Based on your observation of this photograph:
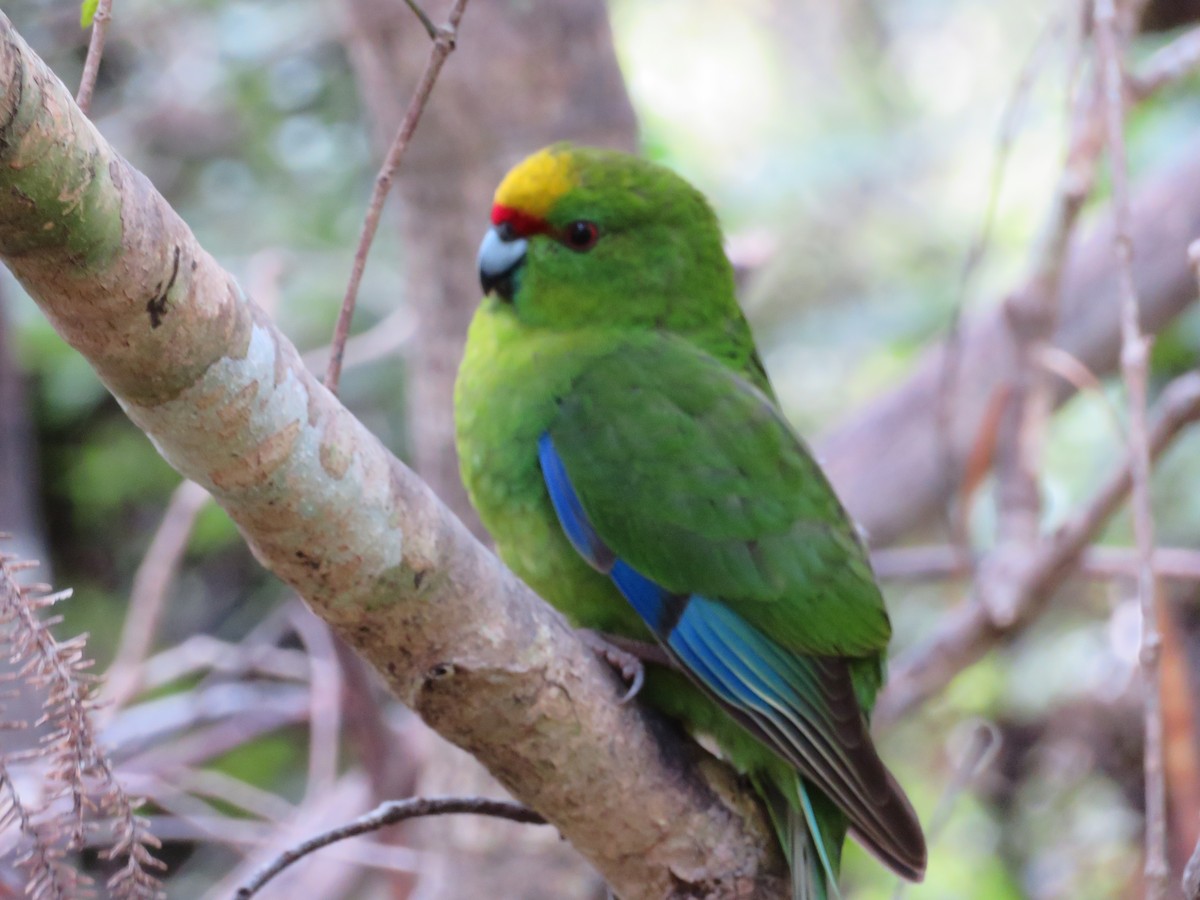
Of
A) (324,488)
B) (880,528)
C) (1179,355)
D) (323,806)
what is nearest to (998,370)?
(880,528)

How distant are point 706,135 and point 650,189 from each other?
445cm

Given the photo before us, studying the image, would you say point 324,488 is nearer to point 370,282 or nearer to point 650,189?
point 650,189

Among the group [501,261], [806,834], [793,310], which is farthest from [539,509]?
[793,310]

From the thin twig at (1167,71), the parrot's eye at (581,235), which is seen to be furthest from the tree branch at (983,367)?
the parrot's eye at (581,235)

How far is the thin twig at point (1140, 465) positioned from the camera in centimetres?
140

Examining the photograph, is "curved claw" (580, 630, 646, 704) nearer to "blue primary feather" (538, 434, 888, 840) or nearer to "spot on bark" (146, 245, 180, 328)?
"blue primary feather" (538, 434, 888, 840)

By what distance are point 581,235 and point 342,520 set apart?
3.32 ft

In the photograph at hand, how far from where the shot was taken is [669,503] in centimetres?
173

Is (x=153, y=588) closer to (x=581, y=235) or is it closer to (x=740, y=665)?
(x=581, y=235)

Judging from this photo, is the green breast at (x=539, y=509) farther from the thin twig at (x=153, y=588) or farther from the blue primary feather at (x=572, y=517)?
the thin twig at (x=153, y=588)

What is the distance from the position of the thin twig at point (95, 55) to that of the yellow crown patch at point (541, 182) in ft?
2.93

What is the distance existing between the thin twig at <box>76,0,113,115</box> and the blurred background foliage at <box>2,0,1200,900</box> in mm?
1551

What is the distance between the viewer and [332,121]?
4.44 metres

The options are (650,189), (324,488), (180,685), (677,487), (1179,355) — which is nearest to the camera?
(324,488)
